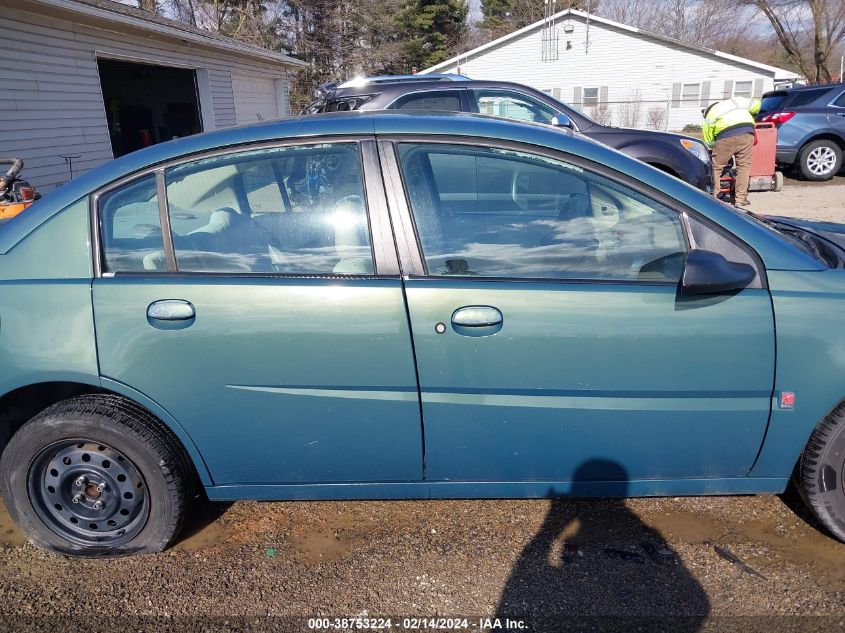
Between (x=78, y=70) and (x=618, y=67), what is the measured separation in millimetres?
28677

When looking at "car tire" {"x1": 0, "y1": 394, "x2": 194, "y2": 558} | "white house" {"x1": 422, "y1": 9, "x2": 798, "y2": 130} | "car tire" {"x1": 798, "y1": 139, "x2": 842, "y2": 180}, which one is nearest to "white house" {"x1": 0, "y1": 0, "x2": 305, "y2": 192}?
"car tire" {"x1": 0, "y1": 394, "x2": 194, "y2": 558}

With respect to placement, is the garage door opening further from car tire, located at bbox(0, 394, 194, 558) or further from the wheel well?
car tire, located at bbox(0, 394, 194, 558)

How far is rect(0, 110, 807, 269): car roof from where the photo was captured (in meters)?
2.46

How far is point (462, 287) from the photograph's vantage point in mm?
2389

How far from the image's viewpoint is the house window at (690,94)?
32.9m

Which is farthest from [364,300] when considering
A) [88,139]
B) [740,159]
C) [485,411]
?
[88,139]

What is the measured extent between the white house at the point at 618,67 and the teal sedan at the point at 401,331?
3128 centimetres

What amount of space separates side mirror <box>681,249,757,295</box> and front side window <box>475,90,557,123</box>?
5.73 metres

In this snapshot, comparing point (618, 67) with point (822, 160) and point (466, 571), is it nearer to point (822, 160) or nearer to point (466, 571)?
point (822, 160)

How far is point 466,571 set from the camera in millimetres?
2600

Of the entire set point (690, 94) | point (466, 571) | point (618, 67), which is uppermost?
point (618, 67)

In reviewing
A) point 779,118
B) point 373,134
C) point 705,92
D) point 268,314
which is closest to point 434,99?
point 373,134

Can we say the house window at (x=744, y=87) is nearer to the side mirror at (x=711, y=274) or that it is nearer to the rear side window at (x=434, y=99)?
the rear side window at (x=434, y=99)

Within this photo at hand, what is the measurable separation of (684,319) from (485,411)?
31.3 inches
